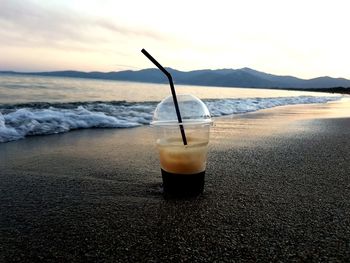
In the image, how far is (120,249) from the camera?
64.7 inches

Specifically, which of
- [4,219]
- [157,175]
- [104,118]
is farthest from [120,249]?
[104,118]

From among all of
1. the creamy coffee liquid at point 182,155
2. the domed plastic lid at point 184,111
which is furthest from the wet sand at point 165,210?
the domed plastic lid at point 184,111

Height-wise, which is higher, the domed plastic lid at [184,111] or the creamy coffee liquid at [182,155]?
the domed plastic lid at [184,111]

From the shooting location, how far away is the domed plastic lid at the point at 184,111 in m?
2.45

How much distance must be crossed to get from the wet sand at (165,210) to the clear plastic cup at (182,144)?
142 millimetres

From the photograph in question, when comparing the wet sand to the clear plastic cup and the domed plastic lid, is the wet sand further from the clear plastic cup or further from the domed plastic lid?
the domed plastic lid

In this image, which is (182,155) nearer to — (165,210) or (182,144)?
(182,144)

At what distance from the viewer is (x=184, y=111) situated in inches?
97.7

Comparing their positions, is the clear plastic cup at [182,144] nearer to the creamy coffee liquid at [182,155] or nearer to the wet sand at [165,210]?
the creamy coffee liquid at [182,155]

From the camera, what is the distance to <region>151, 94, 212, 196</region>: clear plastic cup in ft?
7.64

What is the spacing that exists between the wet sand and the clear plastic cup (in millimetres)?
142

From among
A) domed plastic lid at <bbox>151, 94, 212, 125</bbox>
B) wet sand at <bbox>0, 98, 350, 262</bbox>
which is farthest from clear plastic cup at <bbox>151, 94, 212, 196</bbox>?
wet sand at <bbox>0, 98, 350, 262</bbox>

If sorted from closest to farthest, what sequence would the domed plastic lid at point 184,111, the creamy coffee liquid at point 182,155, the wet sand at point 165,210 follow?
the wet sand at point 165,210, the creamy coffee liquid at point 182,155, the domed plastic lid at point 184,111

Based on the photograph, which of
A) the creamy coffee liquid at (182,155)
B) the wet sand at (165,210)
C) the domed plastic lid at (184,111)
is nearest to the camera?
the wet sand at (165,210)
